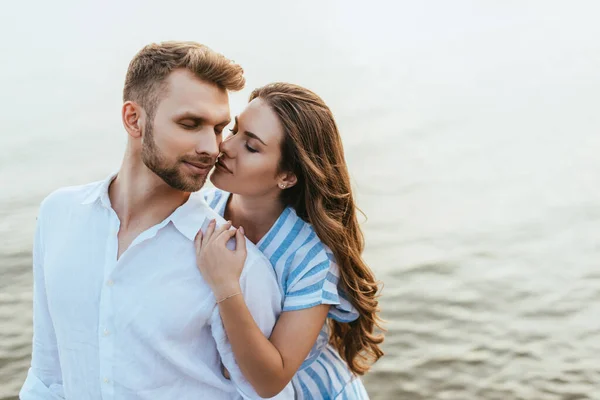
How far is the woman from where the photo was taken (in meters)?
2.62

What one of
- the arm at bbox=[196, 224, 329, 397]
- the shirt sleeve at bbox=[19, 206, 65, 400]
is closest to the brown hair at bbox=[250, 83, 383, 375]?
the arm at bbox=[196, 224, 329, 397]

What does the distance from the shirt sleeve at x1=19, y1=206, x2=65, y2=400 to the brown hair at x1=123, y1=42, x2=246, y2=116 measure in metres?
0.54

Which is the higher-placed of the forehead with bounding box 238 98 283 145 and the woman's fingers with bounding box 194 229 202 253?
the forehead with bounding box 238 98 283 145

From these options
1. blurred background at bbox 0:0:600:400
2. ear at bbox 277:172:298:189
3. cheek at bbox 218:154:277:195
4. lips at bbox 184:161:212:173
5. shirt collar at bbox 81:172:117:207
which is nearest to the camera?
lips at bbox 184:161:212:173

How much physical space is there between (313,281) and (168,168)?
2.01 feet

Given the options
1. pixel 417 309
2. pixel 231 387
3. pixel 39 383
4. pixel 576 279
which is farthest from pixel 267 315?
pixel 576 279

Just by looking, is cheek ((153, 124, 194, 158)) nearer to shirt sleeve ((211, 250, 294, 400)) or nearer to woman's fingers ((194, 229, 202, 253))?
woman's fingers ((194, 229, 202, 253))

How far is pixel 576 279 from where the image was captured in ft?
20.5

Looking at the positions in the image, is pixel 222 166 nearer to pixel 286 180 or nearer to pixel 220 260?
pixel 286 180

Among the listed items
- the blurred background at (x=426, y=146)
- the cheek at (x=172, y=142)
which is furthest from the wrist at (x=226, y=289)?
the blurred background at (x=426, y=146)

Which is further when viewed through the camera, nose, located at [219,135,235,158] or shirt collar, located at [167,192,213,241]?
nose, located at [219,135,235,158]

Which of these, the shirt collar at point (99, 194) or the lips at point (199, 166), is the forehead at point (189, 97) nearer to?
the lips at point (199, 166)

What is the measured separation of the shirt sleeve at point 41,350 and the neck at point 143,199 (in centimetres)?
32

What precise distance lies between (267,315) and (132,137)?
68cm
